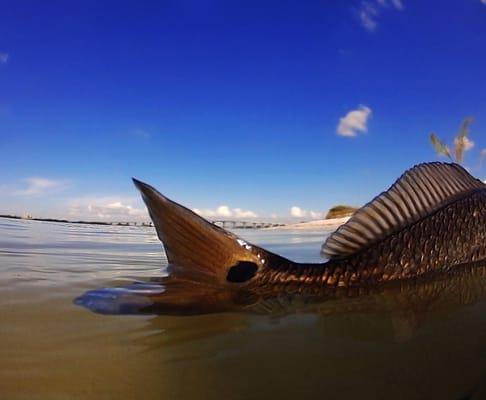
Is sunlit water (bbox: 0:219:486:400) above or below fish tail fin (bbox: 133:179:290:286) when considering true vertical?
below

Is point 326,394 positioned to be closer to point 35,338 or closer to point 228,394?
point 228,394

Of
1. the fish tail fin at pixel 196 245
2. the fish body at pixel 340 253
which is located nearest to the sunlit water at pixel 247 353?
the fish body at pixel 340 253

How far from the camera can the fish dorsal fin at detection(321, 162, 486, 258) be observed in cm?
226

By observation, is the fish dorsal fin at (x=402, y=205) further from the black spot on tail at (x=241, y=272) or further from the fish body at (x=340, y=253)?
the black spot on tail at (x=241, y=272)

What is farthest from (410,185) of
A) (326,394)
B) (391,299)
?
(326,394)

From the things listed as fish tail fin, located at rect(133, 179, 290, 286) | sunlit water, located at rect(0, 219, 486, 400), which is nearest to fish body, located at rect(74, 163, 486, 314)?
fish tail fin, located at rect(133, 179, 290, 286)

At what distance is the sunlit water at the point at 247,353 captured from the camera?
1.15 metres

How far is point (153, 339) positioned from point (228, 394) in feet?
1.44

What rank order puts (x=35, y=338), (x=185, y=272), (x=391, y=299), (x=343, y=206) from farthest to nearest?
(x=343, y=206), (x=185, y=272), (x=391, y=299), (x=35, y=338)

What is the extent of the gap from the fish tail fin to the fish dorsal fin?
0.47 metres

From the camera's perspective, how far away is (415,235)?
2283mm

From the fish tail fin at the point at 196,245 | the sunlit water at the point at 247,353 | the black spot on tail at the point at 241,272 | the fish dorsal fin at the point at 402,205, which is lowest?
the sunlit water at the point at 247,353

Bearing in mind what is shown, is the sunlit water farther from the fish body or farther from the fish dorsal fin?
the fish dorsal fin

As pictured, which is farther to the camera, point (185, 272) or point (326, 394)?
point (185, 272)
